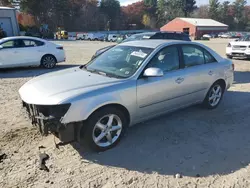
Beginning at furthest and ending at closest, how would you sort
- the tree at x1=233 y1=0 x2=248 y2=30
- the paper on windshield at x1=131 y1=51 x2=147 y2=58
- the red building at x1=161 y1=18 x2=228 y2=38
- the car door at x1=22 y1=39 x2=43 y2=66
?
the tree at x1=233 y1=0 x2=248 y2=30 < the red building at x1=161 y1=18 x2=228 y2=38 < the car door at x1=22 y1=39 x2=43 y2=66 < the paper on windshield at x1=131 y1=51 x2=147 y2=58

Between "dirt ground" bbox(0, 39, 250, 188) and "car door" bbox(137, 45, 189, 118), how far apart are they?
1.46ft

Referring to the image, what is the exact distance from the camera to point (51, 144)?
387 cm

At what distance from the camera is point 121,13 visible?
253ft

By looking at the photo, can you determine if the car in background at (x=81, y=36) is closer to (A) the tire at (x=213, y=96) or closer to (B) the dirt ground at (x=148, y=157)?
(B) the dirt ground at (x=148, y=157)

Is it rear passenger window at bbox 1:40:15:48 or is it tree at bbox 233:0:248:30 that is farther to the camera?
tree at bbox 233:0:248:30

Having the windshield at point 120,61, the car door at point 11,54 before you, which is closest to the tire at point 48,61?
the car door at point 11,54

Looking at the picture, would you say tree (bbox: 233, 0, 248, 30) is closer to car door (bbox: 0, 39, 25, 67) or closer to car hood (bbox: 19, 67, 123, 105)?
car door (bbox: 0, 39, 25, 67)

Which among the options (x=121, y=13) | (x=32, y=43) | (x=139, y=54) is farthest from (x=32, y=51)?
(x=121, y=13)

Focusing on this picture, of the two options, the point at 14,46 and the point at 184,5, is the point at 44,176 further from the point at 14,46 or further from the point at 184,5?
the point at 184,5

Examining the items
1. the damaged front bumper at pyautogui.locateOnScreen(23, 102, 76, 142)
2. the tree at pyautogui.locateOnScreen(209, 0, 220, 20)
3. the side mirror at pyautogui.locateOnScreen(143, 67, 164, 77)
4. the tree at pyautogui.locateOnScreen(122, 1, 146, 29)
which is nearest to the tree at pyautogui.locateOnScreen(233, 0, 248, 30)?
the tree at pyautogui.locateOnScreen(209, 0, 220, 20)

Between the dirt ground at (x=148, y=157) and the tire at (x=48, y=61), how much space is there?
5.87 metres

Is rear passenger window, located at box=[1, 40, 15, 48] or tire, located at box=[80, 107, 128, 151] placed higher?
rear passenger window, located at box=[1, 40, 15, 48]

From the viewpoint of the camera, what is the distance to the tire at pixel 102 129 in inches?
134

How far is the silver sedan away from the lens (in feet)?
10.7
